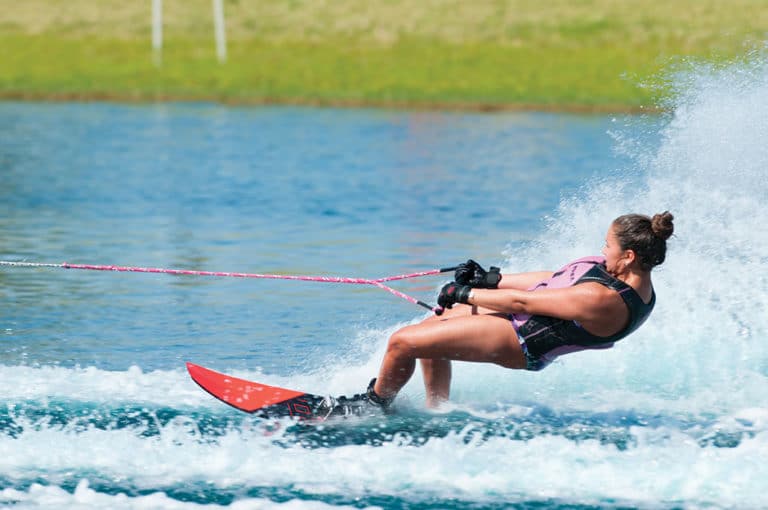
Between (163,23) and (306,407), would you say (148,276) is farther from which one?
(163,23)

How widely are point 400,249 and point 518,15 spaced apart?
112 ft

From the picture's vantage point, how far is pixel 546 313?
6945 millimetres

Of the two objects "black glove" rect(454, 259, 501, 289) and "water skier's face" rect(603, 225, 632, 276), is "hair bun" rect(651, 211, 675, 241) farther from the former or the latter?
"black glove" rect(454, 259, 501, 289)

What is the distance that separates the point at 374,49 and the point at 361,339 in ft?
108

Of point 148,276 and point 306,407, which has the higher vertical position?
point 148,276

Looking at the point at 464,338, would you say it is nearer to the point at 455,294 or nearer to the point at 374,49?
the point at 455,294

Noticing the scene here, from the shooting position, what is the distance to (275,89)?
36.2 m

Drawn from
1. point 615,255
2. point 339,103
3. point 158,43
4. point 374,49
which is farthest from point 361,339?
point 158,43

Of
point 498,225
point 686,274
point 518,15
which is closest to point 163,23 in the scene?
point 518,15

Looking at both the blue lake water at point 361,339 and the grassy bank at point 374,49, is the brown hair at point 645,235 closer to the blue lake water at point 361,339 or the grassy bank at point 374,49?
the blue lake water at point 361,339

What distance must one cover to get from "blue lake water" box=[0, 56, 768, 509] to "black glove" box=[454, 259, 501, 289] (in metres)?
0.74

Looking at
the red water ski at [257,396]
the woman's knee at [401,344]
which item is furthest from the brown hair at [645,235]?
the red water ski at [257,396]

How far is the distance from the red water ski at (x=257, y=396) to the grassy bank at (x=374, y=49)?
24.4 meters

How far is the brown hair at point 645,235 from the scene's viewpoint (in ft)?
22.5
